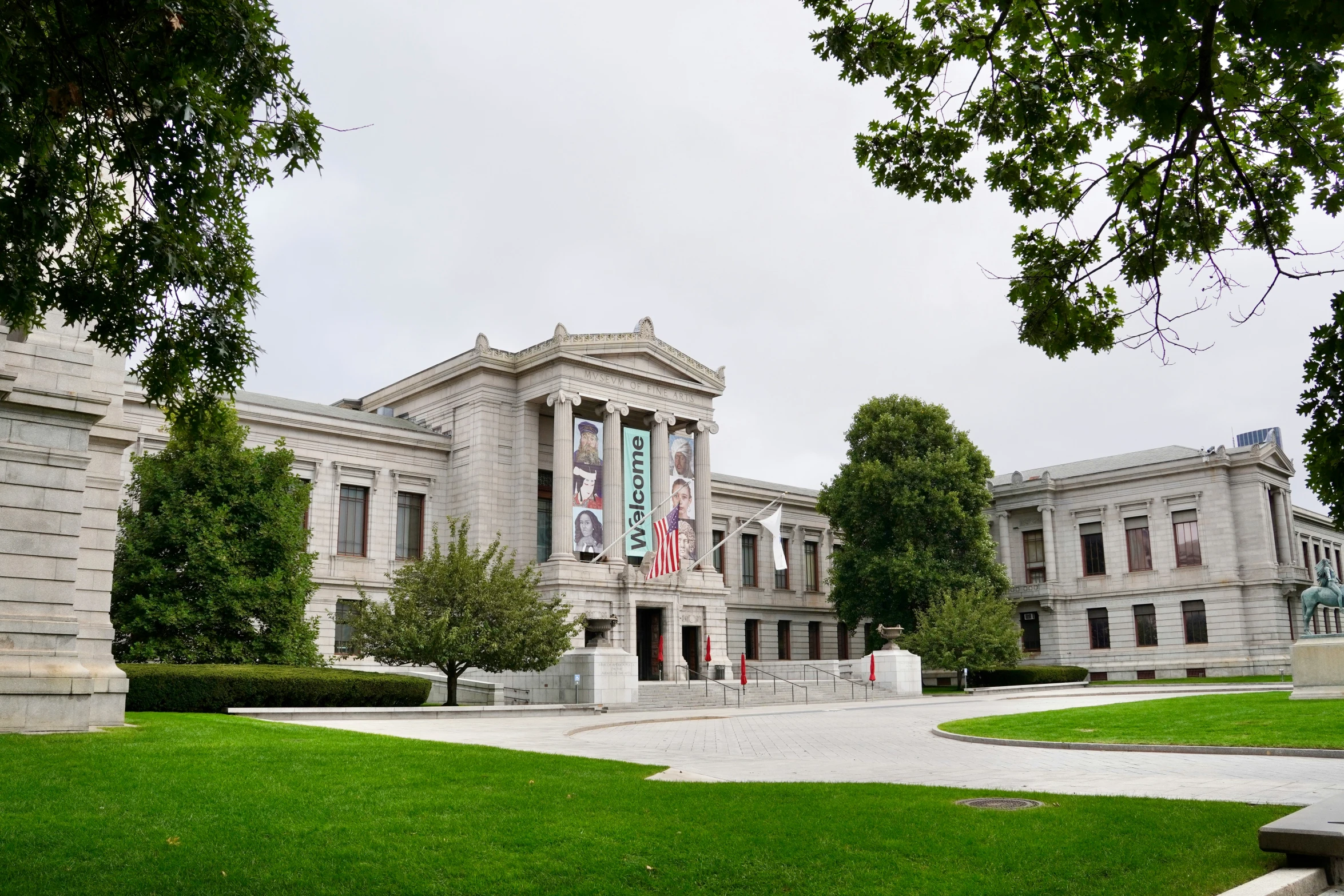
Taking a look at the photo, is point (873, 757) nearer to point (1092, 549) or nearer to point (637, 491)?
point (637, 491)

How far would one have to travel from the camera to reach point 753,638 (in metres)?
61.6

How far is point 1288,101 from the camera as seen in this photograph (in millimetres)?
8422

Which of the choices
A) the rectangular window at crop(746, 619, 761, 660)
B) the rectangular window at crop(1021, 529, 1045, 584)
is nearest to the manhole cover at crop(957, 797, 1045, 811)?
the rectangular window at crop(746, 619, 761, 660)

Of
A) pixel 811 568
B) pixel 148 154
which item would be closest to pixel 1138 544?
pixel 811 568

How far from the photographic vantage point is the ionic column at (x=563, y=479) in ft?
149

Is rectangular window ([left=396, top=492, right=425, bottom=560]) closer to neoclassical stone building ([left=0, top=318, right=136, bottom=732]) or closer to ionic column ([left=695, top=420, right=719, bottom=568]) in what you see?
ionic column ([left=695, top=420, right=719, bottom=568])

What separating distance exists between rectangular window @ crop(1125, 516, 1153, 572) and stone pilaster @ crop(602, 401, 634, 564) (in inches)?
1260

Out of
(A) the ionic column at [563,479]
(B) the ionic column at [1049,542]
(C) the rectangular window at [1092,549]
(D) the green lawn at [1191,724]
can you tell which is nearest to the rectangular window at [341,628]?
(A) the ionic column at [563,479]

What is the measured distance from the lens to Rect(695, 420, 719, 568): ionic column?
166 ft

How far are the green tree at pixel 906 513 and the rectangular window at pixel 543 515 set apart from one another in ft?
50.7

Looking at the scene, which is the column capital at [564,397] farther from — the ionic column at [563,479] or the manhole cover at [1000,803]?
the manhole cover at [1000,803]

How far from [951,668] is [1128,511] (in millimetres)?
21157

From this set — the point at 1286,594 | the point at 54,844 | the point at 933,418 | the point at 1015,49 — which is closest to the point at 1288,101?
the point at 1015,49

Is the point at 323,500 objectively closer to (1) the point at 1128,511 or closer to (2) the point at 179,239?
(2) the point at 179,239
